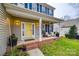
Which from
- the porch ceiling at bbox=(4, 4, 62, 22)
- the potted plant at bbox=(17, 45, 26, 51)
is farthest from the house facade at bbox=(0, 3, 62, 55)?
the potted plant at bbox=(17, 45, 26, 51)

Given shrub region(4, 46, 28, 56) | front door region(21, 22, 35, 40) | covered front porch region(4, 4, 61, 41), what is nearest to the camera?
shrub region(4, 46, 28, 56)

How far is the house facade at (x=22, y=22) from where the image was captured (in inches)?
165

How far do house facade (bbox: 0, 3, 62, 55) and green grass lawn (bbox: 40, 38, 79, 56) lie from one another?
584 millimetres

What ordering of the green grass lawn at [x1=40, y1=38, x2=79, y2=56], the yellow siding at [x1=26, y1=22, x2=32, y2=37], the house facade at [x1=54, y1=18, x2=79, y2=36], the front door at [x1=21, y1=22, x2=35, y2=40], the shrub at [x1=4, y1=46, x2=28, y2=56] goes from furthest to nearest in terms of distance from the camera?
the yellow siding at [x1=26, y1=22, x2=32, y2=37] < the front door at [x1=21, y1=22, x2=35, y2=40] < the house facade at [x1=54, y1=18, x2=79, y2=36] < the green grass lawn at [x1=40, y1=38, x2=79, y2=56] < the shrub at [x1=4, y1=46, x2=28, y2=56]

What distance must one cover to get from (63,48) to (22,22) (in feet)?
5.68

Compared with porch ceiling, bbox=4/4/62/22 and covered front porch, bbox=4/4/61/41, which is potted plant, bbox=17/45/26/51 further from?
porch ceiling, bbox=4/4/62/22

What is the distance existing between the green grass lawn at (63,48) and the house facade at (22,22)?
584 mm

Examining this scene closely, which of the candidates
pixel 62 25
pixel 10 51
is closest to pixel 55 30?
pixel 62 25

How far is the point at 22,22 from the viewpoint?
484 centimetres

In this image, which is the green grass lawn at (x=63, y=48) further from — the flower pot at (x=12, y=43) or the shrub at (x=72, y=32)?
the flower pot at (x=12, y=43)

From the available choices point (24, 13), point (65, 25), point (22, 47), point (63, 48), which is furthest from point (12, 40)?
point (65, 25)

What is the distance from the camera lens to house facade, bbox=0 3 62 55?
4.18 m

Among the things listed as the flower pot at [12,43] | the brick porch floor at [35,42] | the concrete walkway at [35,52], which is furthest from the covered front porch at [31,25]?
the concrete walkway at [35,52]

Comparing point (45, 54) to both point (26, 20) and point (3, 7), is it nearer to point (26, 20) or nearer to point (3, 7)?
point (26, 20)
